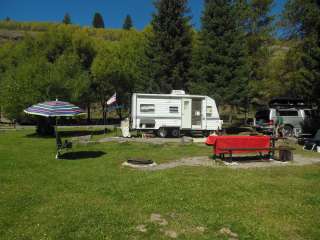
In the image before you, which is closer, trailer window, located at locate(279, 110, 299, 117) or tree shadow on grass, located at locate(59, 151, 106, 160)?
tree shadow on grass, located at locate(59, 151, 106, 160)

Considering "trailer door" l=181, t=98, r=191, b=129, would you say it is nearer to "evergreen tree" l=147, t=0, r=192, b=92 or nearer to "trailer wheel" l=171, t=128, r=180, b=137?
"trailer wheel" l=171, t=128, r=180, b=137

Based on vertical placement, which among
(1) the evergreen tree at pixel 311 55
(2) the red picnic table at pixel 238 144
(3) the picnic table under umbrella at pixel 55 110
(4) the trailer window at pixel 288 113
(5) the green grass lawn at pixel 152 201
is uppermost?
(1) the evergreen tree at pixel 311 55

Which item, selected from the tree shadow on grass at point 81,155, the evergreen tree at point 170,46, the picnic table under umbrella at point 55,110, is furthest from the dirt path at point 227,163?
the evergreen tree at point 170,46

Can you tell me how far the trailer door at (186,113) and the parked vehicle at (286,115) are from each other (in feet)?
16.9

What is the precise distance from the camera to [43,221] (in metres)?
6.04

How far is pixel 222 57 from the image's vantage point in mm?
27109

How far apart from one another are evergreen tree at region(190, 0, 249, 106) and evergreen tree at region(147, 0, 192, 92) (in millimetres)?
2976

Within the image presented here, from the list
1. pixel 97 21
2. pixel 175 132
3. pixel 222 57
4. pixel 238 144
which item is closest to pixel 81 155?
pixel 238 144

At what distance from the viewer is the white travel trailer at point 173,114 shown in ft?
67.6

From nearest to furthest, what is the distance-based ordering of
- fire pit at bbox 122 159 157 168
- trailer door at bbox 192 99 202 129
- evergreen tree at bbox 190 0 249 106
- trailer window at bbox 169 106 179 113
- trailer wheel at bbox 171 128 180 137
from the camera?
fire pit at bbox 122 159 157 168, trailer window at bbox 169 106 179 113, trailer wheel at bbox 171 128 180 137, trailer door at bbox 192 99 202 129, evergreen tree at bbox 190 0 249 106

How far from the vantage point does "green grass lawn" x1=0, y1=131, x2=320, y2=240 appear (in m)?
5.70

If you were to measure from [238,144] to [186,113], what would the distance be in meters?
9.14

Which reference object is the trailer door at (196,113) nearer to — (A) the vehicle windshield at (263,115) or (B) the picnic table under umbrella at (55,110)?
(A) the vehicle windshield at (263,115)

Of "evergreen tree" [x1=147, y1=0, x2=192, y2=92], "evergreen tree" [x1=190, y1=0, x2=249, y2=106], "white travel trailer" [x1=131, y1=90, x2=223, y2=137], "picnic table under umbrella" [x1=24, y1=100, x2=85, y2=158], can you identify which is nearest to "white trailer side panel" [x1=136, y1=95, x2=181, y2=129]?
"white travel trailer" [x1=131, y1=90, x2=223, y2=137]
